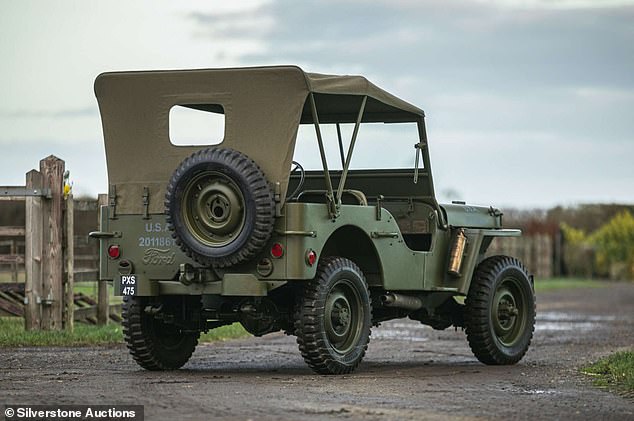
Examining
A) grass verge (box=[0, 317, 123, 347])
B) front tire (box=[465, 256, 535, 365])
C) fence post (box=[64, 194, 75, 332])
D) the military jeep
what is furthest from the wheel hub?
fence post (box=[64, 194, 75, 332])

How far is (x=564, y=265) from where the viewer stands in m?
51.0

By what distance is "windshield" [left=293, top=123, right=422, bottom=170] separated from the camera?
13.8 metres

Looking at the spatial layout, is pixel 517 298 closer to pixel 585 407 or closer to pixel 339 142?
pixel 339 142

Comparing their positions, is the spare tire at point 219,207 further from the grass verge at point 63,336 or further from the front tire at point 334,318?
the grass verge at point 63,336

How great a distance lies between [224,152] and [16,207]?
86.0 feet

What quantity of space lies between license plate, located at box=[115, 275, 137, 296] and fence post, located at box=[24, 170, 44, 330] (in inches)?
200

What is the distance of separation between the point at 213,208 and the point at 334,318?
1.48 meters

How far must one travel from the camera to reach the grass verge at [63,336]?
15.5 m

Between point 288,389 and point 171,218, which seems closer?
point 288,389

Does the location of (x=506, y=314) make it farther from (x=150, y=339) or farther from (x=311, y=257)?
(x=150, y=339)

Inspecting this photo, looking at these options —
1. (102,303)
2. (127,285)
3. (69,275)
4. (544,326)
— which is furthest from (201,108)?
(544,326)

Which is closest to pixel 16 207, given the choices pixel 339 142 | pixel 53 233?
pixel 53 233

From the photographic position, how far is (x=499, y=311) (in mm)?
14078

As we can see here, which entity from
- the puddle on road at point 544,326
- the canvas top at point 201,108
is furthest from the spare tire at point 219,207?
the puddle on road at point 544,326
